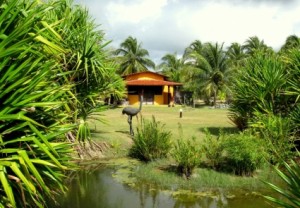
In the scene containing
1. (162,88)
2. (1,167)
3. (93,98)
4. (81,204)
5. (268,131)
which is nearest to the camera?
(1,167)

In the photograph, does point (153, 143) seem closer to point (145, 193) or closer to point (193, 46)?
point (145, 193)

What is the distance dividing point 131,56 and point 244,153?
34.4m

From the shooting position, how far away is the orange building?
3781 centimetres

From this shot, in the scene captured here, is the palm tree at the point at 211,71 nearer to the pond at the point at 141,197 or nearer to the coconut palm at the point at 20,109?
the pond at the point at 141,197

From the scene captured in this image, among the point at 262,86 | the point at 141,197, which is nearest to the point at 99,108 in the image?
the point at 141,197

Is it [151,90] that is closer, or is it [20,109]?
[20,109]

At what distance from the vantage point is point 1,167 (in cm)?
394

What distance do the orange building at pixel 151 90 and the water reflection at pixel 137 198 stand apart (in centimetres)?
2773

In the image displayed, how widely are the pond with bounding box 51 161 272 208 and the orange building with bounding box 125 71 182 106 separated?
1087 inches

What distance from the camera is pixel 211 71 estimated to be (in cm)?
3550

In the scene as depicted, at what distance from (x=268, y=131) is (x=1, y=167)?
902 centimetres

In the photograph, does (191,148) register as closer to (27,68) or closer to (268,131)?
(268,131)

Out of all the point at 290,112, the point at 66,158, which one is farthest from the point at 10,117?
the point at 290,112

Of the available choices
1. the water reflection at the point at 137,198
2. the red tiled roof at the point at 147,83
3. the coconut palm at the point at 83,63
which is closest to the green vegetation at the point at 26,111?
the water reflection at the point at 137,198
